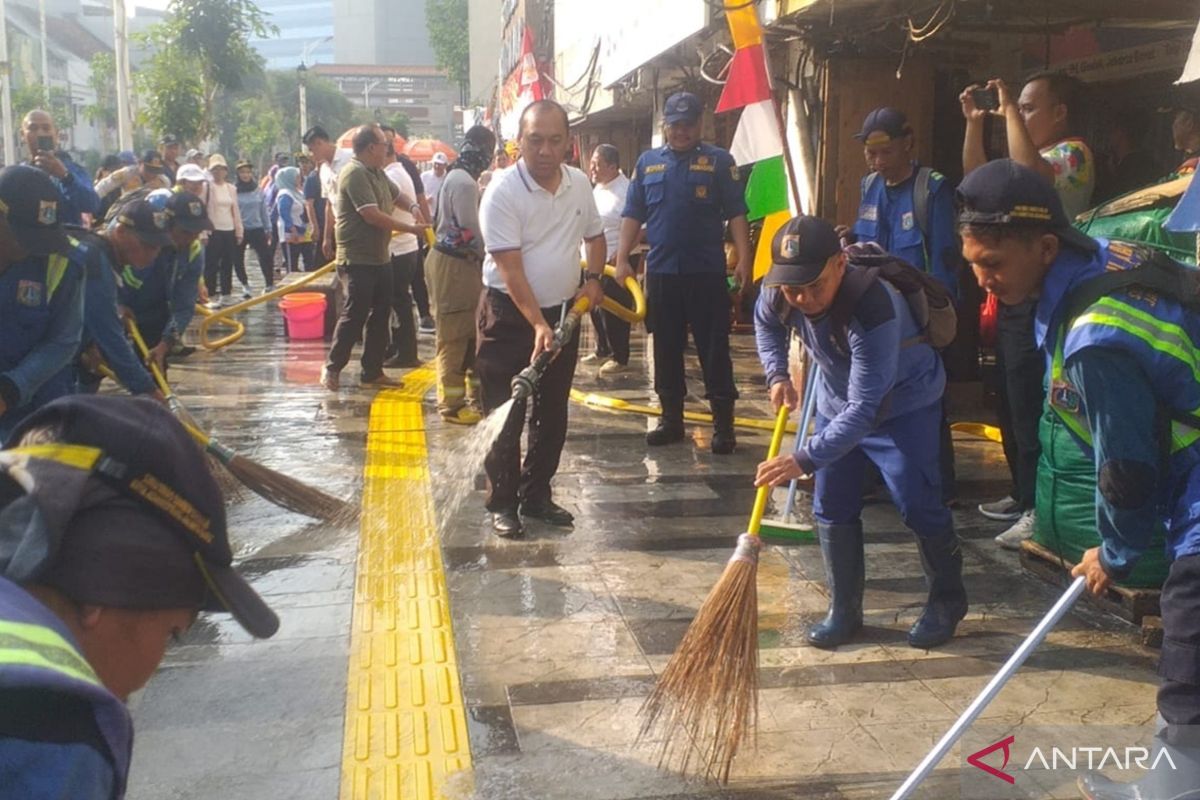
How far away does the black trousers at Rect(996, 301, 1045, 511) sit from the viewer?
5.16 metres

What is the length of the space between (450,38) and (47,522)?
75.0 meters

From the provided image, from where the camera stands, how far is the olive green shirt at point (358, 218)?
883 cm

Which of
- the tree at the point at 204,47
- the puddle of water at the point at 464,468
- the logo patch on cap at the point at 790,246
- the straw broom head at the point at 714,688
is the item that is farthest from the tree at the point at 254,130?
the straw broom head at the point at 714,688

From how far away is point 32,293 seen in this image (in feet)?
13.9

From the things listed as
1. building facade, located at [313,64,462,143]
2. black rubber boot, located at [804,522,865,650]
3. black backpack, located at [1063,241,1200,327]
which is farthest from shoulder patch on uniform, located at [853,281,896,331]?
building facade, located at [313,64,462,143]

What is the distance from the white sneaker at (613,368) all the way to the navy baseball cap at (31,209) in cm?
605

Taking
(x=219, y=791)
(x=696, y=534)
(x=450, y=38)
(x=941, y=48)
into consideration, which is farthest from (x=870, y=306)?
(x=450, y=38)

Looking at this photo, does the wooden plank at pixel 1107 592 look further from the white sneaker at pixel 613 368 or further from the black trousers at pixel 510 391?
the white sneaker at pixel 613 368

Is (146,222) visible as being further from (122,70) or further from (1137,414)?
(122,70)

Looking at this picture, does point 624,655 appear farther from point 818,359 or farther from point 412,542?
point 412,542

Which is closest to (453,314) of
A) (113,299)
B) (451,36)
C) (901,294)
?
(113,299)

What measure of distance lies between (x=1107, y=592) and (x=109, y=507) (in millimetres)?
4109

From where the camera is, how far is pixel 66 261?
432 centimetres

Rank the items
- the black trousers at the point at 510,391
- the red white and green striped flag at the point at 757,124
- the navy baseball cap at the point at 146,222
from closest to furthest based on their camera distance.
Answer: the black trousers at the point at 510,391 < the navy baseball cap at the point at 146,222 < the red white and green striped flag at the point at 757,124
